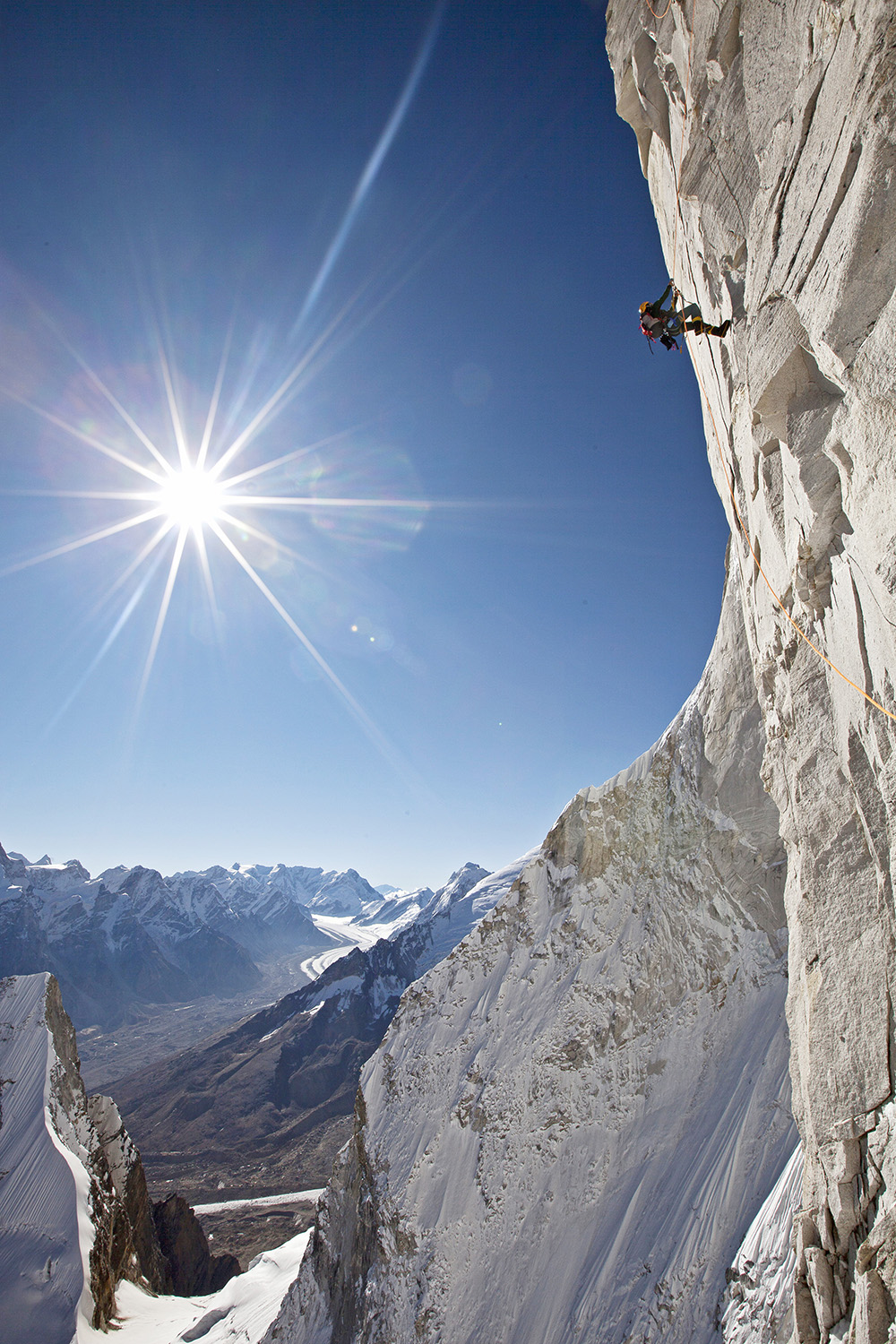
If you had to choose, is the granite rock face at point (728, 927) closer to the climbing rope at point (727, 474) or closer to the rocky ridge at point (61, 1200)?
the climbing rope at point (727, 474)

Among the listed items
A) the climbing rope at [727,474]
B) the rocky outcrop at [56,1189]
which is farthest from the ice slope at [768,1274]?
the rocky outcrop at [56,1189]

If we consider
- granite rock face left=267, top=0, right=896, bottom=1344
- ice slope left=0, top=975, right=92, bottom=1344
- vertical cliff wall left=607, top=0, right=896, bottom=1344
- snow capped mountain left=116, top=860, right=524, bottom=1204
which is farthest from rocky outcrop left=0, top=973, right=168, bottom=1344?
snow capped mountain left=116, top=860, right=524, bottom=1204

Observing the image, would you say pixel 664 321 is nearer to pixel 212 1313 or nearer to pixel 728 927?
pixel 728 927

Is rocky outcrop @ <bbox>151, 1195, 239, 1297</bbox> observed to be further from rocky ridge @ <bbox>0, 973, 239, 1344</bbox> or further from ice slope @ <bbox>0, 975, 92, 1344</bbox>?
ice slope @ <bbox>0, 975, 92, 1344</bbox>

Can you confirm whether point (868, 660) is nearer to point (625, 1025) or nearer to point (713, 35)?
point (713, 35)

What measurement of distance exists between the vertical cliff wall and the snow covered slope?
938 centimetres

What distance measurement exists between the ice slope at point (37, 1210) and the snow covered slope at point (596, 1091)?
A: 38.9 ft

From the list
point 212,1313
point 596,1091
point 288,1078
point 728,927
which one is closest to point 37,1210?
point 212,1313

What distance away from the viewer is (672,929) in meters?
17.9

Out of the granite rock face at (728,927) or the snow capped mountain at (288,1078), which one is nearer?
the granite rock face at (728,927)

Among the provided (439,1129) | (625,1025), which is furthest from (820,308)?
(439,1129)

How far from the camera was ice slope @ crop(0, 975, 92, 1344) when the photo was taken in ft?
77.3

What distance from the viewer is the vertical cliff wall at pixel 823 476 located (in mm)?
4652

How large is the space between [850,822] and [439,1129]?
730 inches
